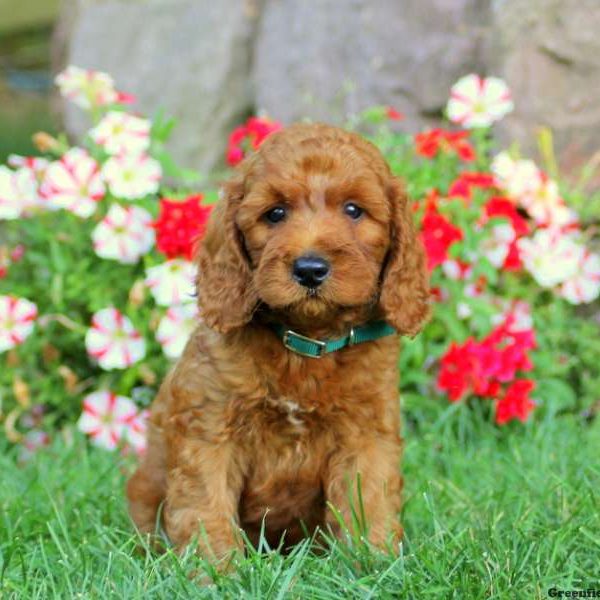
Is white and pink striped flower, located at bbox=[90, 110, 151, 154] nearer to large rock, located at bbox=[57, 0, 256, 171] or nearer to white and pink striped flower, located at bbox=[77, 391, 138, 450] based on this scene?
white and pink striped flower, located at bbox=[77, 391, 138, 450]

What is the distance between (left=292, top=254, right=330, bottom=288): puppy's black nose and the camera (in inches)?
130

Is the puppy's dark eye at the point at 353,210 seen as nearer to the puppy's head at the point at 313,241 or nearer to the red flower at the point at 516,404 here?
the puppy's head at the point at 313,241

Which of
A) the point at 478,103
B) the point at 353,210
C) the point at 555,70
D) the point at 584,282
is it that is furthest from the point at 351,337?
the point at 555,70

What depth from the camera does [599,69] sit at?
20.0ft

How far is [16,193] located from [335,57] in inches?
90.8

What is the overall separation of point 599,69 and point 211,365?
3350 millimetres

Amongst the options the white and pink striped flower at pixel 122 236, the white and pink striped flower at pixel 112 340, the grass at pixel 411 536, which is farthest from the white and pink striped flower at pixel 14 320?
the grass at pixel 411 536

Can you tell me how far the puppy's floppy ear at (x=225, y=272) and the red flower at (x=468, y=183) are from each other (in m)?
1.97

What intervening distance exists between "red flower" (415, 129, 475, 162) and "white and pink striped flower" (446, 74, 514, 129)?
90 mm

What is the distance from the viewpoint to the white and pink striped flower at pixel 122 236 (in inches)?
208

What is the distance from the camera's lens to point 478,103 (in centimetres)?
571

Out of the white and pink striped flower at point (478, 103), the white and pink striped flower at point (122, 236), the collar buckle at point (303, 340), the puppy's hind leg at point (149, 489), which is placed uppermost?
the white and pink striped flower at point (478, 103)

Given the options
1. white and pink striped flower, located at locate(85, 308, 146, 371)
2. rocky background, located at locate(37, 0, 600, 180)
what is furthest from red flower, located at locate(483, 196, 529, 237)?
white and pink striped flower, located at locate(85, 308, 146, 371)

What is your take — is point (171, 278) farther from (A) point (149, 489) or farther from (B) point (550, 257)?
(B) point (550, 257)
